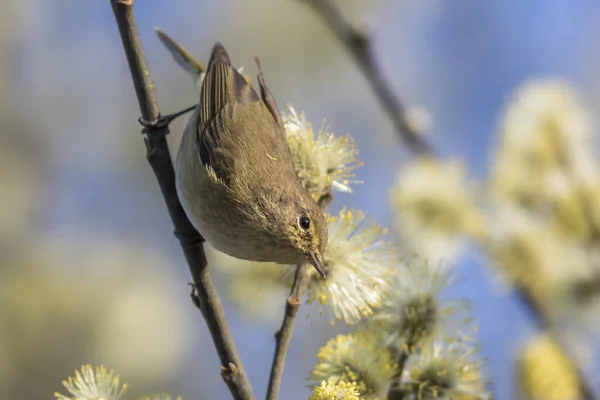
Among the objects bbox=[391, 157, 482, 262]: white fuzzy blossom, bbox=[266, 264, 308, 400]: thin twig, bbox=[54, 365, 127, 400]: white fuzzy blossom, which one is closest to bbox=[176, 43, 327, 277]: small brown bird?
bbox=[266, 264, 308, 400]: thin twig

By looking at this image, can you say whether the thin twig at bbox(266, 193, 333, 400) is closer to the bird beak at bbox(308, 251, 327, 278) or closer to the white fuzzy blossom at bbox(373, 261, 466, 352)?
the bird beak at bbox(308, 251, 327, 278)

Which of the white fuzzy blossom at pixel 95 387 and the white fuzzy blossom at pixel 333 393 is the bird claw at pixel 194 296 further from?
the white fuzzy blossom at pixel 333 393

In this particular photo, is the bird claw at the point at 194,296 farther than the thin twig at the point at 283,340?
Yes

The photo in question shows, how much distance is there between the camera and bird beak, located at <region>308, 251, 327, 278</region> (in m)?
1.86

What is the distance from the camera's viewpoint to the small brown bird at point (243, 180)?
6.73ft

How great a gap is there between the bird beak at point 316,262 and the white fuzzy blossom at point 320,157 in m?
0.25

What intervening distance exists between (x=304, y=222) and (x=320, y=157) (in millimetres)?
198

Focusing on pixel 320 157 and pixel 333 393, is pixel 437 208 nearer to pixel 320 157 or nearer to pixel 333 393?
pixel 320 157

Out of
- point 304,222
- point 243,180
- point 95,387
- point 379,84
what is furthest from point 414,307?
point 379,84

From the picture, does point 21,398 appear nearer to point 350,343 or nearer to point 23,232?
point 23,232

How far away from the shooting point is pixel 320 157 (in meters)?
2.02

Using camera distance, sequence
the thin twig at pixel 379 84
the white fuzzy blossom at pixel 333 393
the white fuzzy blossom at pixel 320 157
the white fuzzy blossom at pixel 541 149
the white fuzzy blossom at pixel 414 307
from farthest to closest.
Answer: the white fuzzy blossom at pixel 541 149 → the thin twig at pixel 379 84 → the white fuzzy blossom at pixel 320 157 → the white fuzzy blossom at pixel 414 307 → the white fuzzy blossom at pixel 333 393

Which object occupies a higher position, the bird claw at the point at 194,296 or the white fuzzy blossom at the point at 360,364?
the bird claw at the point at 194,296

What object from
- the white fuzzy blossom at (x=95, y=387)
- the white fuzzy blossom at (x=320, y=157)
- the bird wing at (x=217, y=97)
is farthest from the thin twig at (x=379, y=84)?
the white fuzzy blossom at (x=95, y=387)
